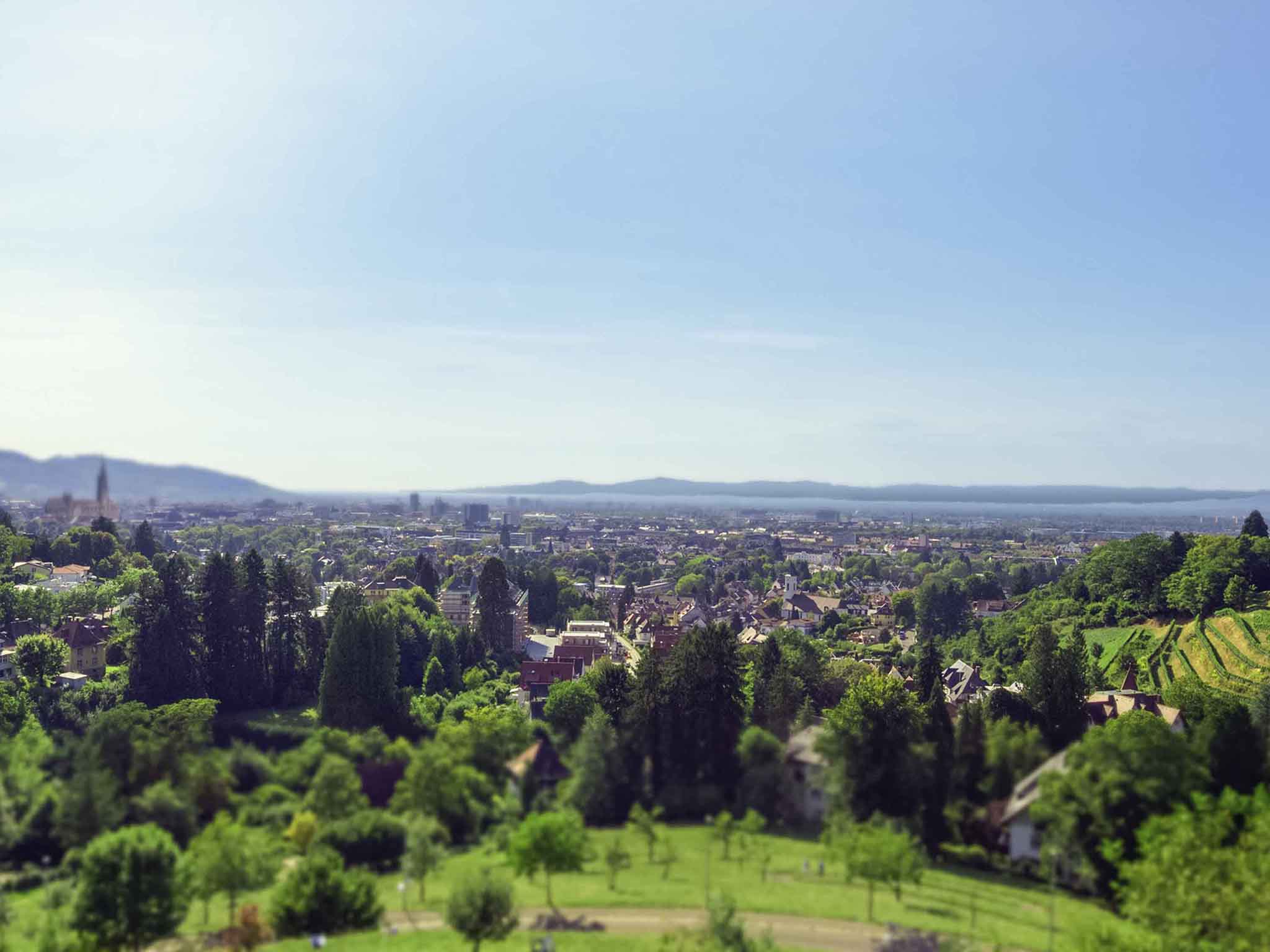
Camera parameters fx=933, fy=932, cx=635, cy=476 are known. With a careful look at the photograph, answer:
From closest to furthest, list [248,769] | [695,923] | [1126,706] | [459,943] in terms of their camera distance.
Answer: [459,943] < [695,923] < [248,769] < [1126,706]

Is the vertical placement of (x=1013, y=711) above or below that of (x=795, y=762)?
below

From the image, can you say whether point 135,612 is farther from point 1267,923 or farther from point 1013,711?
point 1267,923

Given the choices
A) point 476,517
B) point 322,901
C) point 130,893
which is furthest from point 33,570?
point 476,517

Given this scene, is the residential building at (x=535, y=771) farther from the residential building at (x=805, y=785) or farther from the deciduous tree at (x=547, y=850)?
the residential building at (x=805, y=785)

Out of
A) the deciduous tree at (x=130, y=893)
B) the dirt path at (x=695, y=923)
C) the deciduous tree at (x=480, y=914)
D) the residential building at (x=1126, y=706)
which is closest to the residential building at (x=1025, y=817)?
the dirt path at (x=695, y=923)

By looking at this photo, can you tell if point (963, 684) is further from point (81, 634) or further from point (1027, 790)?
point (81, 634)

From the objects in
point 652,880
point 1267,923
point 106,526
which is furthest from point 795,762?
point 106,526
